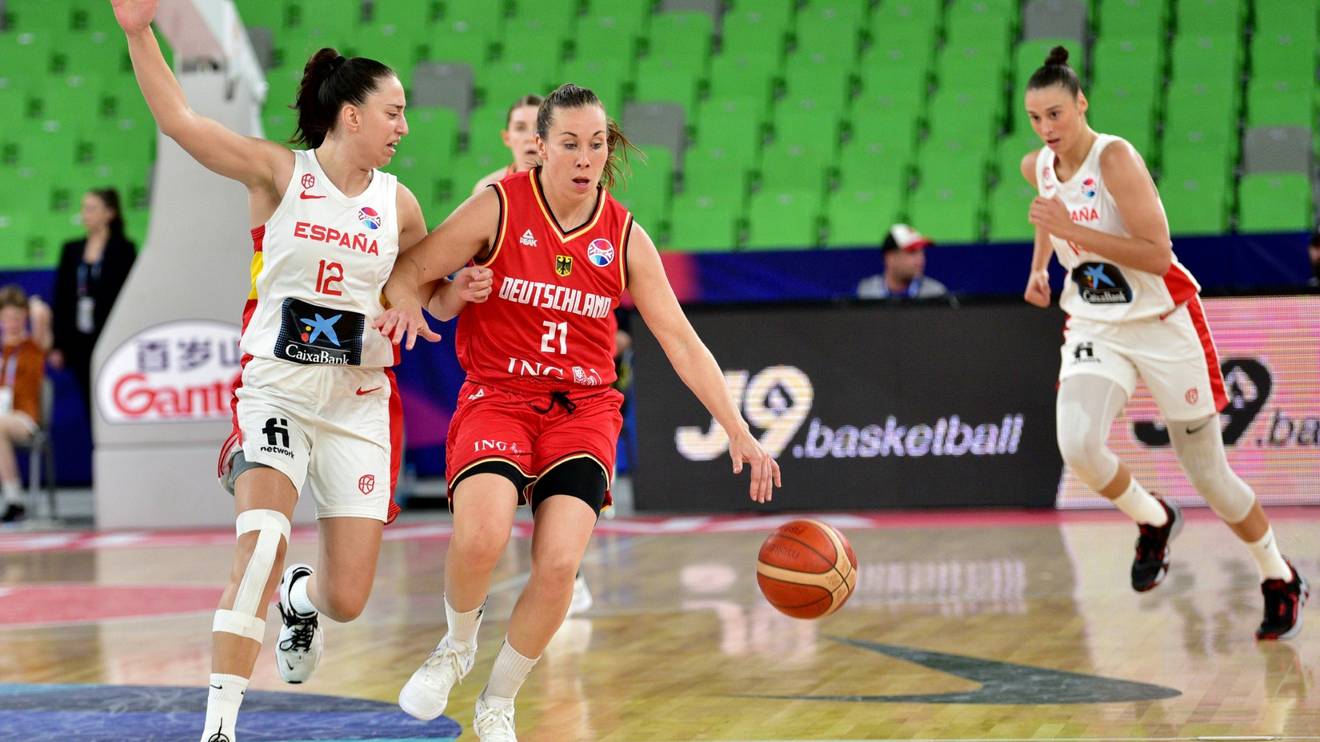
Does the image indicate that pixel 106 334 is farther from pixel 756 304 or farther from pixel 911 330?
pixel 911 330

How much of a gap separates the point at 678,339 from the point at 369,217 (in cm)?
100

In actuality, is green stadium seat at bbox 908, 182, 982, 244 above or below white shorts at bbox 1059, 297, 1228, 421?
above

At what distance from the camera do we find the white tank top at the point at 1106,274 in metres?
6.57

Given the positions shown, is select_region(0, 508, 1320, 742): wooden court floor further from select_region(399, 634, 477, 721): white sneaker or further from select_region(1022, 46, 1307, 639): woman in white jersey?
select_region(1022, 46, 1307, 639): woman in white jersey

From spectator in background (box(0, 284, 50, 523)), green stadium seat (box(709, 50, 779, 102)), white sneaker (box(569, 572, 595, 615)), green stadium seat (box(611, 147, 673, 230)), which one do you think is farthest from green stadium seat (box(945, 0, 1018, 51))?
white sneaker (box(569, 572, 595, 615))

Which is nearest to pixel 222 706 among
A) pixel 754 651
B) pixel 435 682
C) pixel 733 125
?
pixel 435 682

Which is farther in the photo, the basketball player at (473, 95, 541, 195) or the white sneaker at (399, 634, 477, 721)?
the basketball player at (473, 95, 541, 195)

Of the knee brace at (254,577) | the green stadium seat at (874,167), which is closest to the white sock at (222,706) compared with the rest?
the knee brace at (254,577)

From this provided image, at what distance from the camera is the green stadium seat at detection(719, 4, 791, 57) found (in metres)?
16.6

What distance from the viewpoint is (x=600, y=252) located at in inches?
192

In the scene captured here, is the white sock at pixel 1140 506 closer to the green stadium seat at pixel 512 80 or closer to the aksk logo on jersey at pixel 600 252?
the aksk logo on jersey at pixel 600 252

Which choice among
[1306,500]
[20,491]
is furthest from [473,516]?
[20,491]

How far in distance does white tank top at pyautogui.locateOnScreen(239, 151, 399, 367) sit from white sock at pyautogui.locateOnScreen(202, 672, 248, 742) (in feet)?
3.17

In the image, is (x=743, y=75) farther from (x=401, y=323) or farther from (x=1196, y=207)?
(x=401, y=323)
